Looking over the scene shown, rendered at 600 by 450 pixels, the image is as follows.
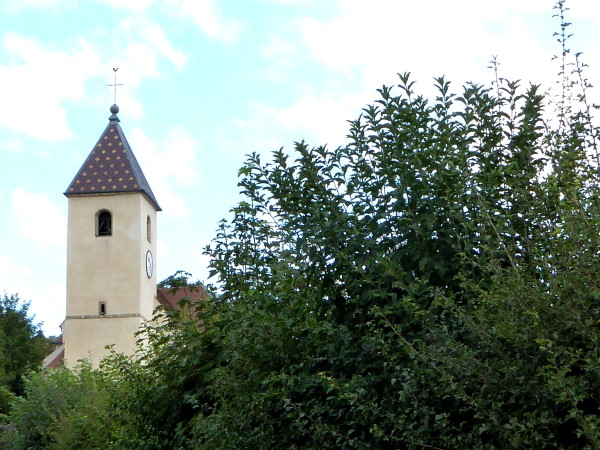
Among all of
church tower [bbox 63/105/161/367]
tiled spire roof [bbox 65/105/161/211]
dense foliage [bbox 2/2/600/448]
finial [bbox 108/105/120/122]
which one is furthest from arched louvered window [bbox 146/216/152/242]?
dense foliage [bbox 2/2/600/448]

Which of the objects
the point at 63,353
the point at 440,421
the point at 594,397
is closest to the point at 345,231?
the point at 440,421

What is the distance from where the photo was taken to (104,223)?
5884 centimetres

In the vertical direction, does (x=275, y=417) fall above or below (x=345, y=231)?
below

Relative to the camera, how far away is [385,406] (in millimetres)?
6301

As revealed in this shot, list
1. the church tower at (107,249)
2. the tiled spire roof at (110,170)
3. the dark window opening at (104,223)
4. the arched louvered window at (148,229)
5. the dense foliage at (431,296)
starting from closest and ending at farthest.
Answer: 1. the dense foliage at (431,296)
2. the church tower at (107,249)
3. the tiled spire roof at (110,170)
4. the dark window opening at (104,223)
5. the arched louvered window at (148,229)

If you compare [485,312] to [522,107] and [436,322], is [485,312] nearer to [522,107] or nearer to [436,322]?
[436,322]

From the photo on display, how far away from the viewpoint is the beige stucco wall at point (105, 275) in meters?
55.9

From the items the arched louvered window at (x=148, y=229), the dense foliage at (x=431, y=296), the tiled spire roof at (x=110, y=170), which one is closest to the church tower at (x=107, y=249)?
the tiled spire roof at (x=110, y=170)

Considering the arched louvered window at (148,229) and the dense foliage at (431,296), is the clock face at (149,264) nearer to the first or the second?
the arched louvered window at (148,229)

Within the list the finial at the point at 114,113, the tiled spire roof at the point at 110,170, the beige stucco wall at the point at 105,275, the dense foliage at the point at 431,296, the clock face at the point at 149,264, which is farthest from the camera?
the finial at the point at 114,113

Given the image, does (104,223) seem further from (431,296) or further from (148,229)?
(431,296)

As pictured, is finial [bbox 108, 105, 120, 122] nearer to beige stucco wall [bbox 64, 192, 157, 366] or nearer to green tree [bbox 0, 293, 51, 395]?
beige stucco wall [bbox 64, 192, 157, 366]

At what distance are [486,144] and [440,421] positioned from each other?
2.15 metres

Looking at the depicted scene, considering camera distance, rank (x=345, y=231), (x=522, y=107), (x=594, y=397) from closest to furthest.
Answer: (x=594, y=397) → (x=345, y=231) → (x=522, y=107)
